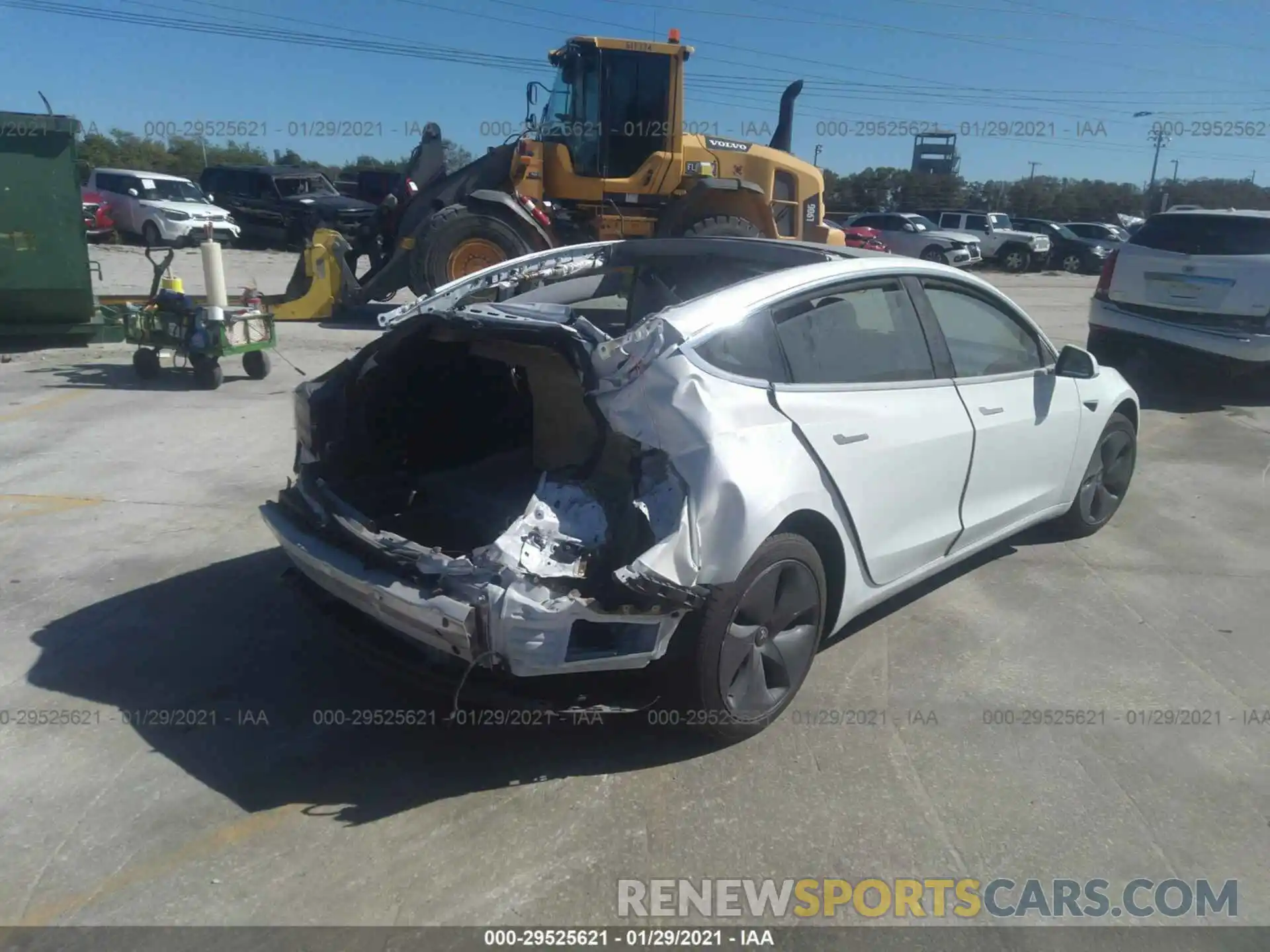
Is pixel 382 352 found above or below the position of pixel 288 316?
above

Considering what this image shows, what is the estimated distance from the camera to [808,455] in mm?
3506

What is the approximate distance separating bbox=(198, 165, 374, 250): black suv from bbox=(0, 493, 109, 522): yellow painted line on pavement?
18213mm

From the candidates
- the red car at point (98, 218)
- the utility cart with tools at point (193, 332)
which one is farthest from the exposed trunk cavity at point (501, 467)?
the red car at point (98, 218)

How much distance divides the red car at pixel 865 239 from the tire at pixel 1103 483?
66.7ft

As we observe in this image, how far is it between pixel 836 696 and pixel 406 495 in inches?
76.0

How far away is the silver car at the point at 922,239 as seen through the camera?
26.1 metres

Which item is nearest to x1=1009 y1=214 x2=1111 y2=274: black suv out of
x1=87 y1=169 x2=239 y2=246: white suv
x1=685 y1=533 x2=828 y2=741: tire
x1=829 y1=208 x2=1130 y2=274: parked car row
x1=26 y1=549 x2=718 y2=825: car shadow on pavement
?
x1=829 y1=208 x2=1130 y2=274: parked car row

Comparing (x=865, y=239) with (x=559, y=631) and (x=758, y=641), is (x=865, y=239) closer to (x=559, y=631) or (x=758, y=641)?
(x=758, y=641)

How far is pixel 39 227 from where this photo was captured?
984cm

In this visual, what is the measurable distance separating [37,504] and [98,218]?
67.2 feet

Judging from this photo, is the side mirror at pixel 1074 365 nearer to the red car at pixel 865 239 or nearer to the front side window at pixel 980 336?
the front side window at pixel 980 336

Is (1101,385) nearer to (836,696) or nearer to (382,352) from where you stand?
(836,696)

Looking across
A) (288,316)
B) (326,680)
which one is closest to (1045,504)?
(326,680)
